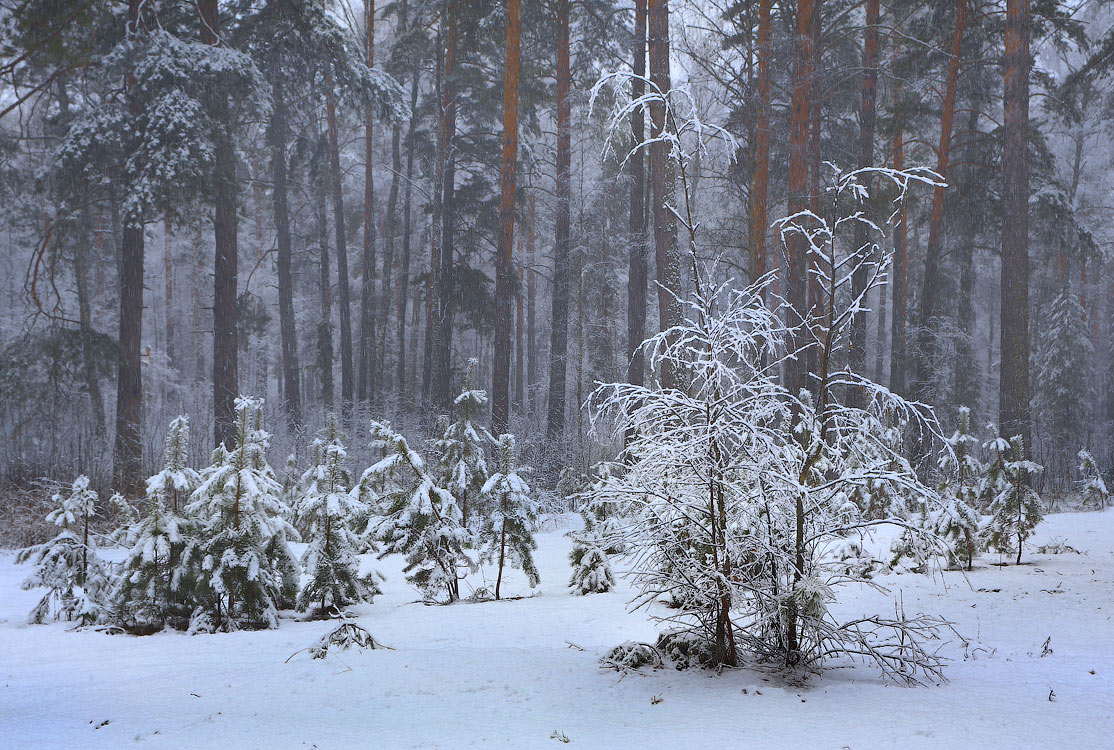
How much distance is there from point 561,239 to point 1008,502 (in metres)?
12.4

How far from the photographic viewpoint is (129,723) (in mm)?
2572

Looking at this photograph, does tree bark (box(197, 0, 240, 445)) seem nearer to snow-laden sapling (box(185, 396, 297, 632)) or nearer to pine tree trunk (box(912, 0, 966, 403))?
snow-laden sapling (box(185, 396, 297, 632))

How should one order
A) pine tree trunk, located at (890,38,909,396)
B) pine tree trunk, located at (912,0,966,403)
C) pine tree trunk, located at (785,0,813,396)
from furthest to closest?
pine tree trunk, located at (890,38,909,396)
pine tree trunk, located at (912,0,966,403)
pine tree trunk, located at (785,0,813,396)

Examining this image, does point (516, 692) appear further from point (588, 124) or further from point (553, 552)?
point (588, 124)

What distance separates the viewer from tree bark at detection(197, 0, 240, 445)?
1102 cm

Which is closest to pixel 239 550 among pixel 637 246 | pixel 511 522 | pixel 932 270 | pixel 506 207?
pixel 511 522

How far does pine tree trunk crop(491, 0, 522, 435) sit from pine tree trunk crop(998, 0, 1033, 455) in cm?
833

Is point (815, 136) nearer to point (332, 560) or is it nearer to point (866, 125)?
point (866, 125)

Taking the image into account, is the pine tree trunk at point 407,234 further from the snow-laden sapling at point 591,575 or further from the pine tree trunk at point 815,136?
the snow-laden sapling at point 591,575

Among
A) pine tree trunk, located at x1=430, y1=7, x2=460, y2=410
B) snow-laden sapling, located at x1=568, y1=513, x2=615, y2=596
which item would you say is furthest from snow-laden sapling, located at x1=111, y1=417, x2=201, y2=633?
pine tree trunk, located at x1=430, y1=7, x2=460, y2=410

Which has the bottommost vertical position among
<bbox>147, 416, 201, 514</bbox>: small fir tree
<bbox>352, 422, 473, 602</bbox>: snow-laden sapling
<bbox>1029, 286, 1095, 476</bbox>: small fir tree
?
<bbox>352, 422, 473, 602</bbox>: snow-laden sapling

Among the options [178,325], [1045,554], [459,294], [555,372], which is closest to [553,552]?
[1045,554]

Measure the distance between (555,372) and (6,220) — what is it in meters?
12.7

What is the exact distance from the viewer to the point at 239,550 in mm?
4250
